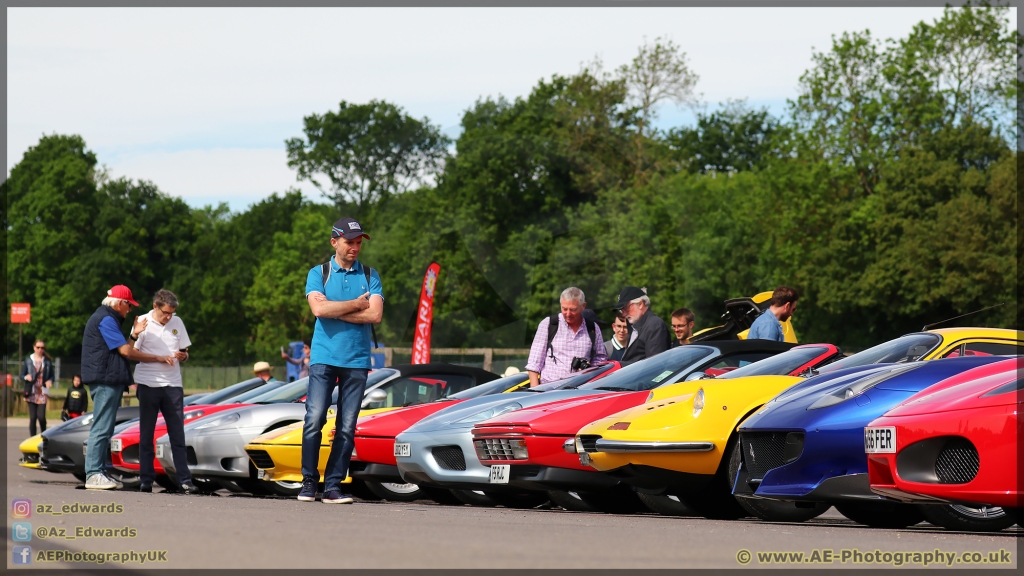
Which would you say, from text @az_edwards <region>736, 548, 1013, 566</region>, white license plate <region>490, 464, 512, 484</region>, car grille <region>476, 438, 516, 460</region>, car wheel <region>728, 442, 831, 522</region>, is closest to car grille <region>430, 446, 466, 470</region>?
car grille <region>476, 438, 516, 460</region>

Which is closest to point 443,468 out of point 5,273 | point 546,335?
point 546,335

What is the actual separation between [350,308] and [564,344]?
3.46m

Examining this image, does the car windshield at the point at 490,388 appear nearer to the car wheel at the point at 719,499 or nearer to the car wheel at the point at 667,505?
the car wheel at the point at 667,505

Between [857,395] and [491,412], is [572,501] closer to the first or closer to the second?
[491,412]

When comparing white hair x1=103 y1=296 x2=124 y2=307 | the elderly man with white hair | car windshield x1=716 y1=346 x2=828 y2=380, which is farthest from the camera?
the elderly man with white hair

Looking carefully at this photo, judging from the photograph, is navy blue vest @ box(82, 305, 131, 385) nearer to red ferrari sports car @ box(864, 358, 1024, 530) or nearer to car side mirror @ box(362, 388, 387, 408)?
car side mirror @ box(362, 388, 387, 408)

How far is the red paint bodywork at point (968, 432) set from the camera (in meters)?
6.67

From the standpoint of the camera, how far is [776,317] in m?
12.4

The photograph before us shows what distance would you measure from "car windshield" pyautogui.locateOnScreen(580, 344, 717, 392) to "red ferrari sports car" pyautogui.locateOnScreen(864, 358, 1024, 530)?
2.89m

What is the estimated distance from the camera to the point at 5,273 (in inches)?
3201

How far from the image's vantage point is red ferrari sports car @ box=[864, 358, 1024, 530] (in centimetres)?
669

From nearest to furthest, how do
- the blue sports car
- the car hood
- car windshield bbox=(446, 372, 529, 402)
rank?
the blue sports car
the car hood
car windshield bbox=(446, 372, 529, 402)

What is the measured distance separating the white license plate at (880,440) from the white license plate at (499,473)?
3061 mm

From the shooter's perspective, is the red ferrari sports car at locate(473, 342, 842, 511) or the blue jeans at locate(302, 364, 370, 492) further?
the blue jeans at locate(302, 364, 370, 492)
